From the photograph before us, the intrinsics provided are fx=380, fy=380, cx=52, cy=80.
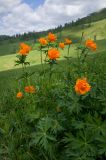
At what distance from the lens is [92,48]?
5500mm

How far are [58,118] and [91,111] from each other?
1.48ft

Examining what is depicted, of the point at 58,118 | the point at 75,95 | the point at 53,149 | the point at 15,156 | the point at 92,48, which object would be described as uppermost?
the point at 92,48

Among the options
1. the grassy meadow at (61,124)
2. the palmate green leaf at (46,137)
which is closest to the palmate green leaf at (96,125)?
the grassy meadow at (61,124)

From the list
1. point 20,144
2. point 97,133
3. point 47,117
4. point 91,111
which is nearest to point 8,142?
point 20,144

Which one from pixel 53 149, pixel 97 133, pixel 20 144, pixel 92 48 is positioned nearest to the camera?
pixel 97 133

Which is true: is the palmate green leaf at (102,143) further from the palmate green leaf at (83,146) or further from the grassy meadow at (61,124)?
the palmate green leaf at (83,146)

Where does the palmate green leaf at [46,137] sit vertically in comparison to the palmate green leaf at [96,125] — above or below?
below

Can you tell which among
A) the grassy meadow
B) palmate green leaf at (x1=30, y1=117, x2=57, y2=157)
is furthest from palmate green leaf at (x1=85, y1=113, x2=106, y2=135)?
palmate green leaf at (x1=30, y1=117, x2=57, y2=157)

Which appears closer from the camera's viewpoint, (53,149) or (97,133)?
(97,133)

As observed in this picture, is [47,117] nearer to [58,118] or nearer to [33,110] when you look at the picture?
[58,118]

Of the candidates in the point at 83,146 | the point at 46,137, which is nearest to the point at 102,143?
the point at 83,146

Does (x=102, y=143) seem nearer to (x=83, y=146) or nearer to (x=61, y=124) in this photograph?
(x=83, y=146)

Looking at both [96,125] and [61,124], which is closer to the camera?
[96,125]

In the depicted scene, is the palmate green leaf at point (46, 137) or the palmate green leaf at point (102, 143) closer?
the palmate green leaf at point (102, 143)
